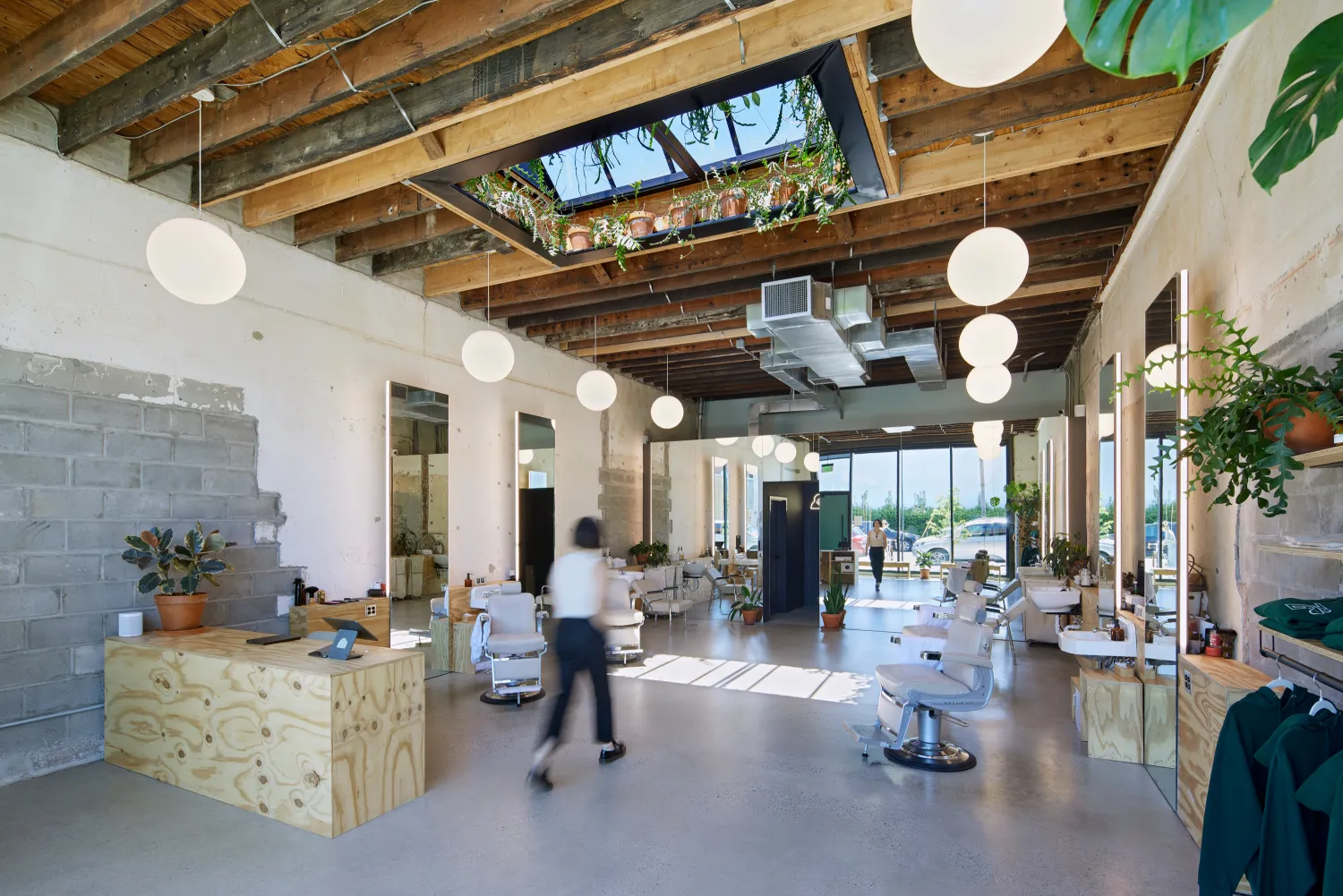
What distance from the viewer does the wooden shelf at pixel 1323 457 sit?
1.88 metres

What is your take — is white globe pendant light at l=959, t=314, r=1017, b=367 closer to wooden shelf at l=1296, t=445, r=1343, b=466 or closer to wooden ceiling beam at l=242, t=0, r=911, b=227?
wooden ceiling beam at l=242, t=0, r=911, b=227

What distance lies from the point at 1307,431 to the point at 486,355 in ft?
16.9

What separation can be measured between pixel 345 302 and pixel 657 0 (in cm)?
421

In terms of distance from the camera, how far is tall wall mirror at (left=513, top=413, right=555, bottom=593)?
8.29 metres

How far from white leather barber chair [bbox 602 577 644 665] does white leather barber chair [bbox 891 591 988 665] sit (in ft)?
8.29

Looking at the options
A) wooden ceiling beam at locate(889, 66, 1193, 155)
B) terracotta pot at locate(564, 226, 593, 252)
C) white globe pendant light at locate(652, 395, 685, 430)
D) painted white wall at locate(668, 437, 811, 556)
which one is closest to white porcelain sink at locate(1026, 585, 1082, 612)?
wooden ceiling beam at locate(889, 66, 1193, 155)

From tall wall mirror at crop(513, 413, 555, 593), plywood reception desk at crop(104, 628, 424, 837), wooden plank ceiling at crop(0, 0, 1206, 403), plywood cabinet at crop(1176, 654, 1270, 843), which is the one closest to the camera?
plywood cabinet at crop(1176, 654, 1270, 843)

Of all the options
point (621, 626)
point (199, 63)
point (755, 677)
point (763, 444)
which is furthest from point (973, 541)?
point (199, 63)

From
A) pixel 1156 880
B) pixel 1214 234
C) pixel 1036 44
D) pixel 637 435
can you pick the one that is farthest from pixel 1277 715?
pixel 637 435

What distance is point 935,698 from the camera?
→ 4.22m

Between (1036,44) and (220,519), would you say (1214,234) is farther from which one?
(220,519)

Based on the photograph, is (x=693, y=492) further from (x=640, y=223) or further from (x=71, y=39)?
(x=71, y=39)

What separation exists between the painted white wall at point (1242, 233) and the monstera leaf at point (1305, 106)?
1577 millimetres

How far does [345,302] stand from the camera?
623 cm
